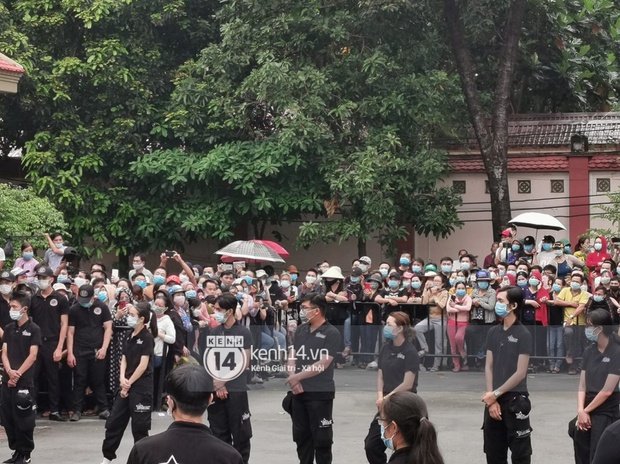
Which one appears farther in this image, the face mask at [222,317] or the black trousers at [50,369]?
the black trousers at [50,369]

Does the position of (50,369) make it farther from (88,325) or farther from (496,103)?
(496,103)

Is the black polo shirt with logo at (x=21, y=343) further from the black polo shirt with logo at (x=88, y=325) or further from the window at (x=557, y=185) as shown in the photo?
the window at (x=557, y=185)

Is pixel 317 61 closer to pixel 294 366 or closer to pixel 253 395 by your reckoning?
pixel 253 395

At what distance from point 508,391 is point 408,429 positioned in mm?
5070

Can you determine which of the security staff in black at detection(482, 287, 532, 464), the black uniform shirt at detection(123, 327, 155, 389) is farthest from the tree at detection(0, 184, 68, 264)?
the security staff in black at detection(482, 287, 532, 464)

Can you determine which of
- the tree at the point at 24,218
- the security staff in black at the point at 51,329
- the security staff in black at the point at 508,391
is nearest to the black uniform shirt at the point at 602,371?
the security staff in black at the point at 508,391

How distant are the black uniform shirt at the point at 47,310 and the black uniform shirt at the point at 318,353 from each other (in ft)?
15.4

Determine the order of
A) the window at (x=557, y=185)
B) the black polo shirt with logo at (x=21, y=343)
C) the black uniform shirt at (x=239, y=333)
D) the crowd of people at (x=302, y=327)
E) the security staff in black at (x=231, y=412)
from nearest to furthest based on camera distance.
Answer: the crowd of people at (x=302, y=327) → the security staff in black at (x=231, y=412) → the black uniform shirt at (x=239, y=333) → the black polo shirt with logo at (x=21, y=343) → the window at (x=557, y=185)

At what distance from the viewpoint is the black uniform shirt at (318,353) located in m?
11.6

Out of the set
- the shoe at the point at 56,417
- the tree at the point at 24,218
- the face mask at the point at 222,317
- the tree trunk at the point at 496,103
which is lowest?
the shoe at the point at 56,417

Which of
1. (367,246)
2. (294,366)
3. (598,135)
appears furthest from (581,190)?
(294,366)

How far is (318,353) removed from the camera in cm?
1166

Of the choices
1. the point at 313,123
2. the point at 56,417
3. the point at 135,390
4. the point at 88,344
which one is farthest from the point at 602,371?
the point at 313,123

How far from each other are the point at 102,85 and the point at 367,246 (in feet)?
23.2
